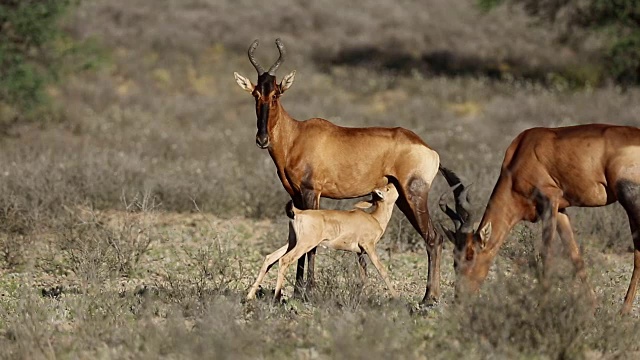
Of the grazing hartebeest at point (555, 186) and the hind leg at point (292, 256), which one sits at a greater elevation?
the grazing hartebeest at point (555, 186)

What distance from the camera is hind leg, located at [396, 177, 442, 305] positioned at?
9539 millimetres

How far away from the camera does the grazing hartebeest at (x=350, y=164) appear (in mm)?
9594

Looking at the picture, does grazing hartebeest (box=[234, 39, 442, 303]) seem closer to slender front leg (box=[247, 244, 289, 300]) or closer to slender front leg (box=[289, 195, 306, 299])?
slender front leg (box=[289, 195, 306, 299])

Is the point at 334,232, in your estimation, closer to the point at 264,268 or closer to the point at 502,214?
the point at 264,268

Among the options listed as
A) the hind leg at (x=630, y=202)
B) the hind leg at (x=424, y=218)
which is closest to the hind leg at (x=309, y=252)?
the hind leg at (x=424, y=218)

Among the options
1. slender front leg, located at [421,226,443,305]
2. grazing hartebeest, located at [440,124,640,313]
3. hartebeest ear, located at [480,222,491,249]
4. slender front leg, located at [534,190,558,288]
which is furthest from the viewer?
slender front leg, located at [421,226,443,305]

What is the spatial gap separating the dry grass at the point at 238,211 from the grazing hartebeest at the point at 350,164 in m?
0.70

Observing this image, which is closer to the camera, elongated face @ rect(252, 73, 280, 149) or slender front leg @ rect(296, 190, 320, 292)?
Answer: elongated face @ rect(252, 73, 280, 149)

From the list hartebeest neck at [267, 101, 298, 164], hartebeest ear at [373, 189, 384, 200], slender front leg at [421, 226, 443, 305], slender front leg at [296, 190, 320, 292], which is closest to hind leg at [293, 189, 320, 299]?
slender front leg at [296, 190, 320, 292]

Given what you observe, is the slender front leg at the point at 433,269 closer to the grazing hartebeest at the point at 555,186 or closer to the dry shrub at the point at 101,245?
the grazing hartebeest at the point at 555,186

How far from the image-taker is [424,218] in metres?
9.72

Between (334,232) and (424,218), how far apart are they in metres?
1.08

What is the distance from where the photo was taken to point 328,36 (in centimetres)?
3650

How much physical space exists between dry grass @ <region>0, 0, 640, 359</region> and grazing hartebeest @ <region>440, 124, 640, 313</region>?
0.30m
